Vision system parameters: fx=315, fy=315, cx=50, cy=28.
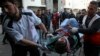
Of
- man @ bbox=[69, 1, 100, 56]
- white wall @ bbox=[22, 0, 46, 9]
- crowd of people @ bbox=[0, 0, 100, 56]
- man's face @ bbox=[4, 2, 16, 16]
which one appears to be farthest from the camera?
white wall @ bbox=[22, 0, 46, 9]

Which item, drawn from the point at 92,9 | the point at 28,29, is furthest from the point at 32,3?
the point at 28,29

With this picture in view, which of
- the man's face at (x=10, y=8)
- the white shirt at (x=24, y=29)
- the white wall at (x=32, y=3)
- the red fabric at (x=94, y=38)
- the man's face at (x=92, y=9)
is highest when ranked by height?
the man's face at (x=10, y=8)

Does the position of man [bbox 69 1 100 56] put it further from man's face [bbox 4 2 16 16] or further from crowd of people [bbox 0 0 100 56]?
man's face [bbox 4 2 16 16]

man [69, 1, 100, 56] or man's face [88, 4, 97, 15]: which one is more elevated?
man's face [88, 4, 97, 15]

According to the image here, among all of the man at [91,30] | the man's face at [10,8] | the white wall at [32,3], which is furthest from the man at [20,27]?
the white wall at [32,3]

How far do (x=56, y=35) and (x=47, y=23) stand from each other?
13.1 m

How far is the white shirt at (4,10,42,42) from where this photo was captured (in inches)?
178

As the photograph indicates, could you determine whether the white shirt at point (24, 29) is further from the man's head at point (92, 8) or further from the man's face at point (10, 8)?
the man's head at point (92, 8)

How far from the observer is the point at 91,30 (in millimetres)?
5195

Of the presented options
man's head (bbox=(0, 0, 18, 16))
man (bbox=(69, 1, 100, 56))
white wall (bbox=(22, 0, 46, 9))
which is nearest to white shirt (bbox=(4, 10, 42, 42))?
man's head (bbox=(0, 0, 18, 16))

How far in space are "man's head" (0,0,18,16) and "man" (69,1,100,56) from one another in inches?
52.6

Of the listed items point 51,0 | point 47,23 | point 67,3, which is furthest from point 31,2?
point 47,23

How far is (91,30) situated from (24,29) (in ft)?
3.79

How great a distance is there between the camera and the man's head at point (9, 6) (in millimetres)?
4227
